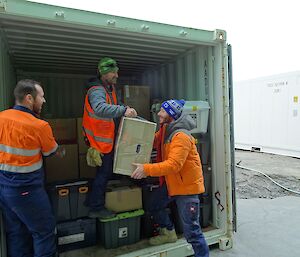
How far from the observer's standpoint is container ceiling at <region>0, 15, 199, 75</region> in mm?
2824

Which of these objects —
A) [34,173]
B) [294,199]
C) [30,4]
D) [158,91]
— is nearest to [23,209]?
[34,173]

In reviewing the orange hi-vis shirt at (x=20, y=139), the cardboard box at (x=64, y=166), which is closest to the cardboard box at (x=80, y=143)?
the cardboard box at (x=64, y=166)

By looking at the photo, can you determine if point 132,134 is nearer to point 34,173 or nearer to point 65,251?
point 34,173

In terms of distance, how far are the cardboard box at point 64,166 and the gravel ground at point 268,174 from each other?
3.21 metres

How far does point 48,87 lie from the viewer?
214 inches

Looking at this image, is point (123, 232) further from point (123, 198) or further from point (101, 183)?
point (101, 183)

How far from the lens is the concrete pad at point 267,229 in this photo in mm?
3348

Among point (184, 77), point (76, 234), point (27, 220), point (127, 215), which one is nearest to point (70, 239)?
point (76, 234)

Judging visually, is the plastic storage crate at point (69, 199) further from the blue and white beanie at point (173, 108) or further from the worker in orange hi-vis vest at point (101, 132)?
the blue and white beanie at point (173, 108)

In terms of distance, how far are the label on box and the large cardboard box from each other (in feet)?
3.36

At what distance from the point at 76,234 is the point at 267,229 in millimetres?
2635

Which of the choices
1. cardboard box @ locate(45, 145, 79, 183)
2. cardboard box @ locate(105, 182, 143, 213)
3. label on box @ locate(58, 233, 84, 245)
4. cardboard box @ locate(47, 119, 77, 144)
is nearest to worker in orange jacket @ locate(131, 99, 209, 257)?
cardboard box @ locate(105, 182, 143, 213)

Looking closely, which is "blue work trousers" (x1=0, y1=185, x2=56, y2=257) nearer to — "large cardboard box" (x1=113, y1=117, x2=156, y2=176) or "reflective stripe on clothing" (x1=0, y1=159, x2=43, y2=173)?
"reflective stripe on clothing" (x1=0, y1=159, x2=43, y2=173)

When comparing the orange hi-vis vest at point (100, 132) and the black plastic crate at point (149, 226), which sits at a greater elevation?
the orange hi-vis vest at point (100, 132)
